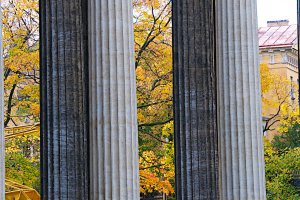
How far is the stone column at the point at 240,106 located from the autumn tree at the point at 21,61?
34.6 metres

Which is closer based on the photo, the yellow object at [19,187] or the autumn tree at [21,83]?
the yellow object at [19,187]

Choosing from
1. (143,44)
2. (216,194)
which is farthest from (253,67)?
(143,44)

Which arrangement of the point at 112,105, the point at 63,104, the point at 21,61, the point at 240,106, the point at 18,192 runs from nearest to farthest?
the point at 112,105
the point at 63,104
the point at 240,106
the point at 18,192
the point at 21,61

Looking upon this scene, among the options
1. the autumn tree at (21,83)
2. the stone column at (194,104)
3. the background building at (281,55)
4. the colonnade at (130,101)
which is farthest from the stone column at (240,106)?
the background building at (281,55)

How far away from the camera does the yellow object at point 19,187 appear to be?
72.7 m

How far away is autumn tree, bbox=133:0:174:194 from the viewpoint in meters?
76.4

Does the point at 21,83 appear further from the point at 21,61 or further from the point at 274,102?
the point at 274,102

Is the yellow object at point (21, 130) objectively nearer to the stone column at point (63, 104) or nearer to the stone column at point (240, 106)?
the stone column at point (63, 104)

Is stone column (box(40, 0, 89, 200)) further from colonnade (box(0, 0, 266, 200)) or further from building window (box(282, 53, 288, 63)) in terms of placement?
building window (box(282, 53, 288, 63))

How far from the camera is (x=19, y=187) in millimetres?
73812

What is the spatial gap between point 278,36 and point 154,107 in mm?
16236

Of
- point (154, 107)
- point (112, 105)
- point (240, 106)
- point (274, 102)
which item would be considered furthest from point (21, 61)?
point (240, 106)

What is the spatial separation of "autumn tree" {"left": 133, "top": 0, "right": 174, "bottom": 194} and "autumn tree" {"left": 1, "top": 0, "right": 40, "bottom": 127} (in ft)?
31.8

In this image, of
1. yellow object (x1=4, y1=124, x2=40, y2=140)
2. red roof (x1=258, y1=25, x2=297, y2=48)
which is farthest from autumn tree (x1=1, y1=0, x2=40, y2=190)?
red roof (x1=258, y1=25, x2=297, y2=48)
